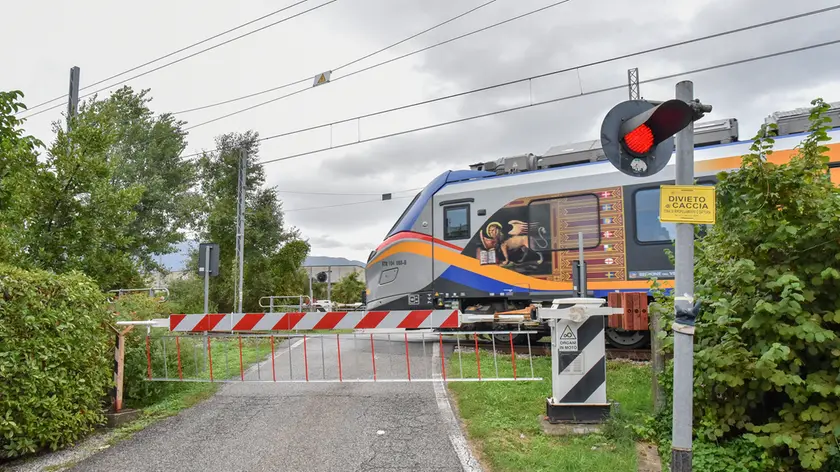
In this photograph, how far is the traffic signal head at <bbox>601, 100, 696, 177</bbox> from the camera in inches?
138

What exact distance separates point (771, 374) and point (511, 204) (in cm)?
762

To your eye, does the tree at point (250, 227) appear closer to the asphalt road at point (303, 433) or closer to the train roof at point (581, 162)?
the train roof at point (581, 162)

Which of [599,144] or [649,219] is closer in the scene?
[649,219]

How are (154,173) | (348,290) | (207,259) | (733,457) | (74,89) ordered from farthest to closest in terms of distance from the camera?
(348,290) → (154,173) → (74,89) → (207,259) → (733,457)

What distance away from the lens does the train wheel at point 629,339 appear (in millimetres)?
10539

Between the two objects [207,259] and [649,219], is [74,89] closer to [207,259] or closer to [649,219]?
[207,259]

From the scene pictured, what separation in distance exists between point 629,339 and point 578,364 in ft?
18.3

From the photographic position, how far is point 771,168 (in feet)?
13.7

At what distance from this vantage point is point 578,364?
18.2 feet

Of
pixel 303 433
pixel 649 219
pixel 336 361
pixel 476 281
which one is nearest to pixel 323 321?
pixel 303 433

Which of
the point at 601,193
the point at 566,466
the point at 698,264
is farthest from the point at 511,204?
the point at 566,466

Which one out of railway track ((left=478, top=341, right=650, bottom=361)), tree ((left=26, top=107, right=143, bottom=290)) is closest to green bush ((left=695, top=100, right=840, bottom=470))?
railway track ((left=478, top=341, right=650, bottom=361))

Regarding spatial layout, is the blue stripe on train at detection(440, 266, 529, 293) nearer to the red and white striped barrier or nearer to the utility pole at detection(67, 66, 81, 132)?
the red and white striped barrier

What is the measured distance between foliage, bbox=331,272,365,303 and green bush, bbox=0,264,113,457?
3169 centimetres
